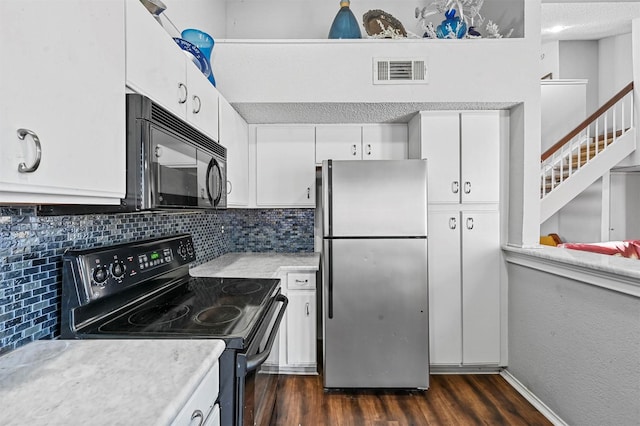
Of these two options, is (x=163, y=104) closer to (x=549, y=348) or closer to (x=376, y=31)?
(x=376, y=31)

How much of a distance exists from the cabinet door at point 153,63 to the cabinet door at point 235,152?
640mm

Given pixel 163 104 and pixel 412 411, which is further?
pixel 412 411

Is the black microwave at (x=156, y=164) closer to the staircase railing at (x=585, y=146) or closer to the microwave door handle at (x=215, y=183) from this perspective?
the microwave door handle at (x=215, y=183)

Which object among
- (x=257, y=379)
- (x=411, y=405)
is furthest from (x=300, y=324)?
(x=257, y=379)

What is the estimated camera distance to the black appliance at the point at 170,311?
102cm

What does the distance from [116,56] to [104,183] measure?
368 millimetres

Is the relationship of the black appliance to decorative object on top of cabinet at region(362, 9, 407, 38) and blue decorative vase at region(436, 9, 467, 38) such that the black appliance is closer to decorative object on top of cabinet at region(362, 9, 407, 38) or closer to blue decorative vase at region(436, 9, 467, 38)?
decorative object on top of cabinet at region(362, 9, 407, 38)

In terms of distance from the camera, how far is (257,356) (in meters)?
1.06

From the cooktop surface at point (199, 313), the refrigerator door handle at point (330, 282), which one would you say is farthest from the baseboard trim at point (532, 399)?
the cooktop surface at point (199, 313)

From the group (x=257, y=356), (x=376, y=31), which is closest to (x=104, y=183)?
(x=257, y=356)

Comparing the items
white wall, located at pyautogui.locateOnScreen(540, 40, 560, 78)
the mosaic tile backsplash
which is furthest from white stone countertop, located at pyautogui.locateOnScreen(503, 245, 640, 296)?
white wall, located at pyautogui.locateOnScreen(540, 40, 560, 78)

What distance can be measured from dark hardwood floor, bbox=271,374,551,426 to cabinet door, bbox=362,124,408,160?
1789 mm

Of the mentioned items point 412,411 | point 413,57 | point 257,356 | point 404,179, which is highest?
point 413,57

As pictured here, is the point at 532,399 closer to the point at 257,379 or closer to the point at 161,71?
the point at 257,379
